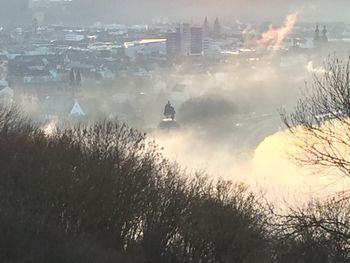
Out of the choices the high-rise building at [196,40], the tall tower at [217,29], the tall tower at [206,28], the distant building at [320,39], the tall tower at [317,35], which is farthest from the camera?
the tall tower at [217,29]

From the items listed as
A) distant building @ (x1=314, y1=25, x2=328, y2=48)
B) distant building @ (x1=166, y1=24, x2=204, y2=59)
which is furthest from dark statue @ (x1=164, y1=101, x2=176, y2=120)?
distant building @ (x1=166, y1=24, x2=204, y2=59)

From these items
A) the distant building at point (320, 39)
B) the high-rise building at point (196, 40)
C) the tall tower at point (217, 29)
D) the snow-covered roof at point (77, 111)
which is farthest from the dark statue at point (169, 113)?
the tall tower at point (217, 29)

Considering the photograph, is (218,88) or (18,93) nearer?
(18,93)

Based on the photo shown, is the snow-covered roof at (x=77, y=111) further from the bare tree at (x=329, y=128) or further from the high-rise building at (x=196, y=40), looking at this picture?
the bare tree at (x=329, y=128)

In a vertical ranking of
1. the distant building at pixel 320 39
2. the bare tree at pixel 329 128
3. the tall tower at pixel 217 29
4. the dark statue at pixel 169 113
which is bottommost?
the bare tree at pixel 329 128

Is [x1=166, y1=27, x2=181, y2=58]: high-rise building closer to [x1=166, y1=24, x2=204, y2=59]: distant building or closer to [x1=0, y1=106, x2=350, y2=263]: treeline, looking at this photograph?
[x1=166, y1=24, x2=204, y2=59]: distant building

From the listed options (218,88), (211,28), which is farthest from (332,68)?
(211,28)

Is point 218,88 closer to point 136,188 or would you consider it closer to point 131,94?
point 131,94

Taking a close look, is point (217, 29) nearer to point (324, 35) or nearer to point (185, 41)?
point (185, 41)
